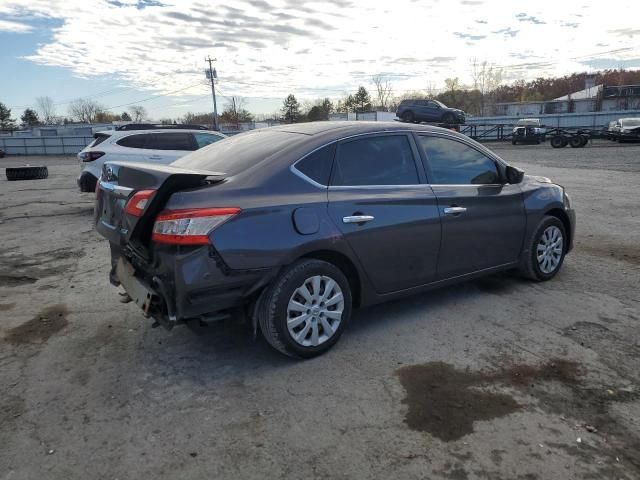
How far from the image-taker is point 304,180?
12.1 feet

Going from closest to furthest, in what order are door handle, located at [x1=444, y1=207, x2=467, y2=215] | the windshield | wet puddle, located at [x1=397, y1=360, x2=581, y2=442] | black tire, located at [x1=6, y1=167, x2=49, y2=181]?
wet puddle, located at [x1=397, y1=360, x2=581, y2=442] < door handle, located at [x1=444, y1=207, x2=467, y2=215] < black tire, located at [x1=6, y1=167, x2=49, y2=181] < the windshield

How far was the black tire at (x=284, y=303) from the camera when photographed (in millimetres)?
3451

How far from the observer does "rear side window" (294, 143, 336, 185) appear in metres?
3.72

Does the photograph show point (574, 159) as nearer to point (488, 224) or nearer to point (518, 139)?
point (518, 139)

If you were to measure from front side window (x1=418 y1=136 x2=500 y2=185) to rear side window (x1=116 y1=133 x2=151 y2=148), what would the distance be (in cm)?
715

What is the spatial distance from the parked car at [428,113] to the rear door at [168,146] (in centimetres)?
2529

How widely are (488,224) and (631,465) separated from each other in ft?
8.12

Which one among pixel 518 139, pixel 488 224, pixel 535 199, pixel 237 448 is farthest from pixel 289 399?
pixel 518 139

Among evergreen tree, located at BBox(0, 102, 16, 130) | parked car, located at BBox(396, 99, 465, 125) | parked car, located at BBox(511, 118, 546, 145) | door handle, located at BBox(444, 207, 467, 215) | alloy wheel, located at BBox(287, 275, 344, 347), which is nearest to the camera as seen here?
alloy wheel, located at BBox(287, 275, 344, 347)

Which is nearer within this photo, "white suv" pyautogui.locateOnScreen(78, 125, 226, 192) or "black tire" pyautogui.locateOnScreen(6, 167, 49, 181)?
"white suv" pyautogui.locateOnScreen(78, 125, 226, 192)

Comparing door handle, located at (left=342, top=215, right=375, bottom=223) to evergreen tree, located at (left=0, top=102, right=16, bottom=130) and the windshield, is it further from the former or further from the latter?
evergreen tree, located at (left=0, top=102, right=16, bottom=130)

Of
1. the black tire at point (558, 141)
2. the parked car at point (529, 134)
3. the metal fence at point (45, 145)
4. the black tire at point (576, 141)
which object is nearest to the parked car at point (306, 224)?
the black tire at point (576, 141)

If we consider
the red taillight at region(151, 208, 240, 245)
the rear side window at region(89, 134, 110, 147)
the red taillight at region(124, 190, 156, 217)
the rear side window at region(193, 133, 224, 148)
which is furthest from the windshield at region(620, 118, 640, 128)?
the red taillight at region(124, 190, 156, 217)

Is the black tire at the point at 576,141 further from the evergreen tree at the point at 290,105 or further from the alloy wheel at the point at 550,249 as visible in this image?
the evergreen tree at the point at 290,105
